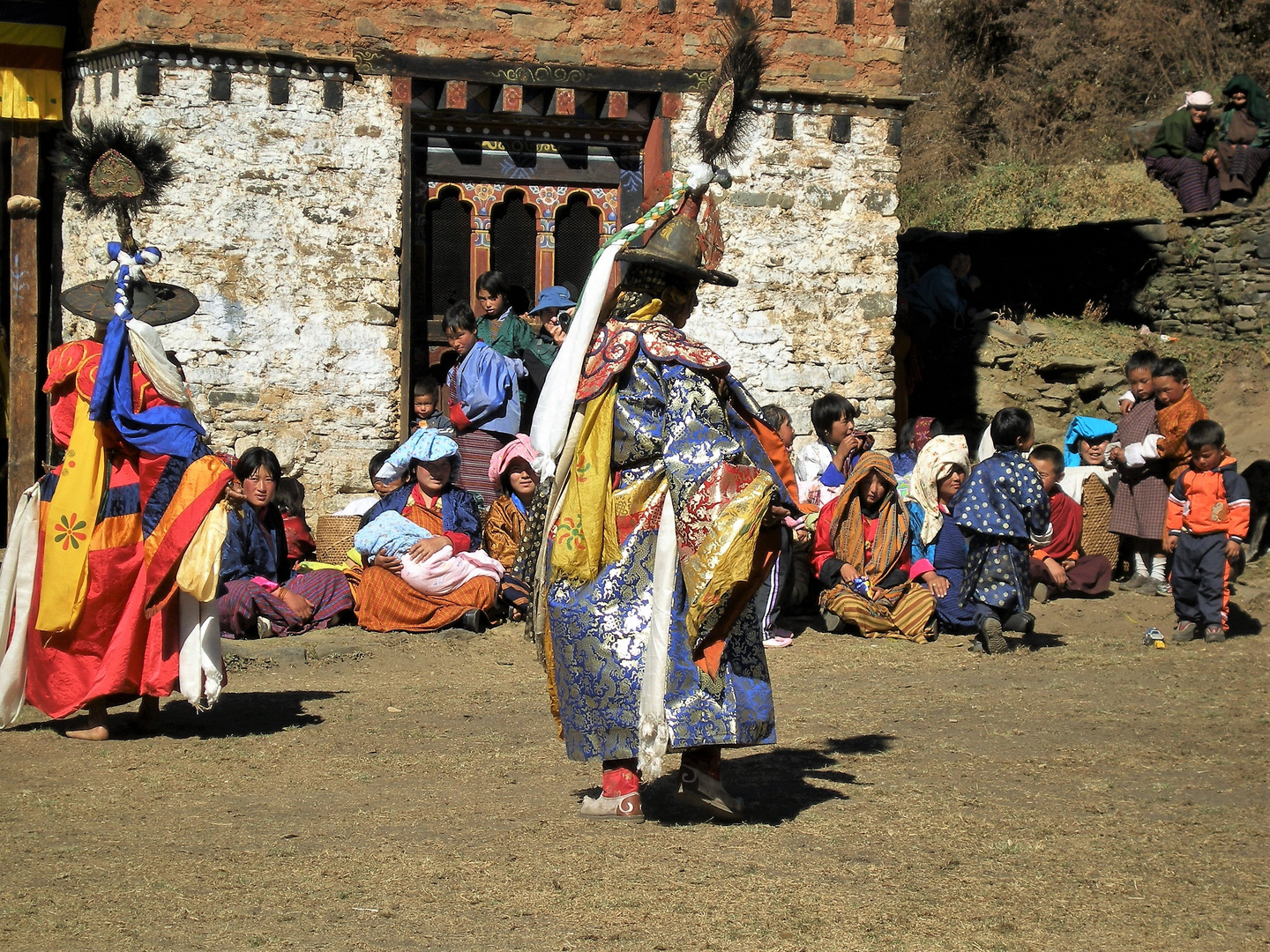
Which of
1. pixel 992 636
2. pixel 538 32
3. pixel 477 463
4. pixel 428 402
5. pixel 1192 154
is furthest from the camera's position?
pixel 1192 154

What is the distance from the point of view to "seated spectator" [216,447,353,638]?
8117mm

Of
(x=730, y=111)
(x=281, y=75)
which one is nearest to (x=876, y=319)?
(x=281, y=75)

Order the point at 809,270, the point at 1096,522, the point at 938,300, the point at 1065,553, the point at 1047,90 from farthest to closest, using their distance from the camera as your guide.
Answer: the point at 1047,90 → the point at 938,300 → the point at 809,270 → the point at 1096,522 → the point at 1065,553

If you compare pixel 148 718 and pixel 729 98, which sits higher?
pixel 729 98

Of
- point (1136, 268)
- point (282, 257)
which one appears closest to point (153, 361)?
point (282, 257)

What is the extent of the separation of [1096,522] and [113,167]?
22.9 ft

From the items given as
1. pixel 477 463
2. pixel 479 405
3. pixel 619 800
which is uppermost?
pixel 479 405

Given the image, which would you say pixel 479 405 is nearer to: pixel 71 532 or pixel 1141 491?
pixel 71 532

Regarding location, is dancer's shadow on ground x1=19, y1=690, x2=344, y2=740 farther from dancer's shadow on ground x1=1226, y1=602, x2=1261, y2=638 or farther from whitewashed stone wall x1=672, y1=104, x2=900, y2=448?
dancer's shadow on ground x1=1226, y1=602, x2=1261, y2=638

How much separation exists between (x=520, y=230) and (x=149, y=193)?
4.13 meters

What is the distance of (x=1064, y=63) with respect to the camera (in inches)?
876

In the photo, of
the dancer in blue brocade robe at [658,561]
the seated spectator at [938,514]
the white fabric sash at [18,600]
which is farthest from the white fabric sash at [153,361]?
the seated spectator at [938,514]

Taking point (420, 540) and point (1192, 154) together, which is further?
point (1192, 154)

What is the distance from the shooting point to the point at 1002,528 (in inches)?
315
